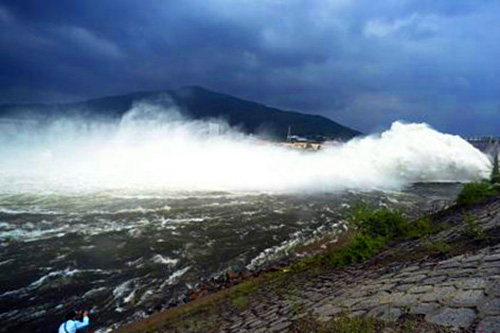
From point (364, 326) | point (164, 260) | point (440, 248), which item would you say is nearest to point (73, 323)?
point (164, 260)

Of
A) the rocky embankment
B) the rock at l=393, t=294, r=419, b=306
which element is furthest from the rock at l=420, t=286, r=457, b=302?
the rock at l=393, t=294, r=419, b=306

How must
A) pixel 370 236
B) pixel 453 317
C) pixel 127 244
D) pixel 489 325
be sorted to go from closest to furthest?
pixel 489 325 < pixel 453 317 < pixel 370 236 < pixel 127 244

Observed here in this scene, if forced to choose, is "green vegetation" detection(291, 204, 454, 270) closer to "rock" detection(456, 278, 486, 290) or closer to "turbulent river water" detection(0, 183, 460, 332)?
"turbulent river water" detection(0, 183, 460, 332)

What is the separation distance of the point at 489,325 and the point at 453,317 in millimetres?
404

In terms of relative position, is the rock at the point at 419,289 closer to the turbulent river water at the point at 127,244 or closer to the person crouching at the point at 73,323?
the person crouching at the point at 73,323

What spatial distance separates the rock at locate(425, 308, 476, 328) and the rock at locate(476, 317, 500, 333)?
0.12 m

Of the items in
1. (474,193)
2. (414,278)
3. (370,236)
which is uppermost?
(474,193)

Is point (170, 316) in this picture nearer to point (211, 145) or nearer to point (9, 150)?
point (211, 145)

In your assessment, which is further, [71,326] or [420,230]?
[420,230]

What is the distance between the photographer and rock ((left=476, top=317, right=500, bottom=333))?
3.09 m

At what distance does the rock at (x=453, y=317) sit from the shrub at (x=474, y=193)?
44.6ft

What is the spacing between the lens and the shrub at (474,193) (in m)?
15.0

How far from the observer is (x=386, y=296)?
16.0 feet

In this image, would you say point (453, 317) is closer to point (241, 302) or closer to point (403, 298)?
point (403, 298)
